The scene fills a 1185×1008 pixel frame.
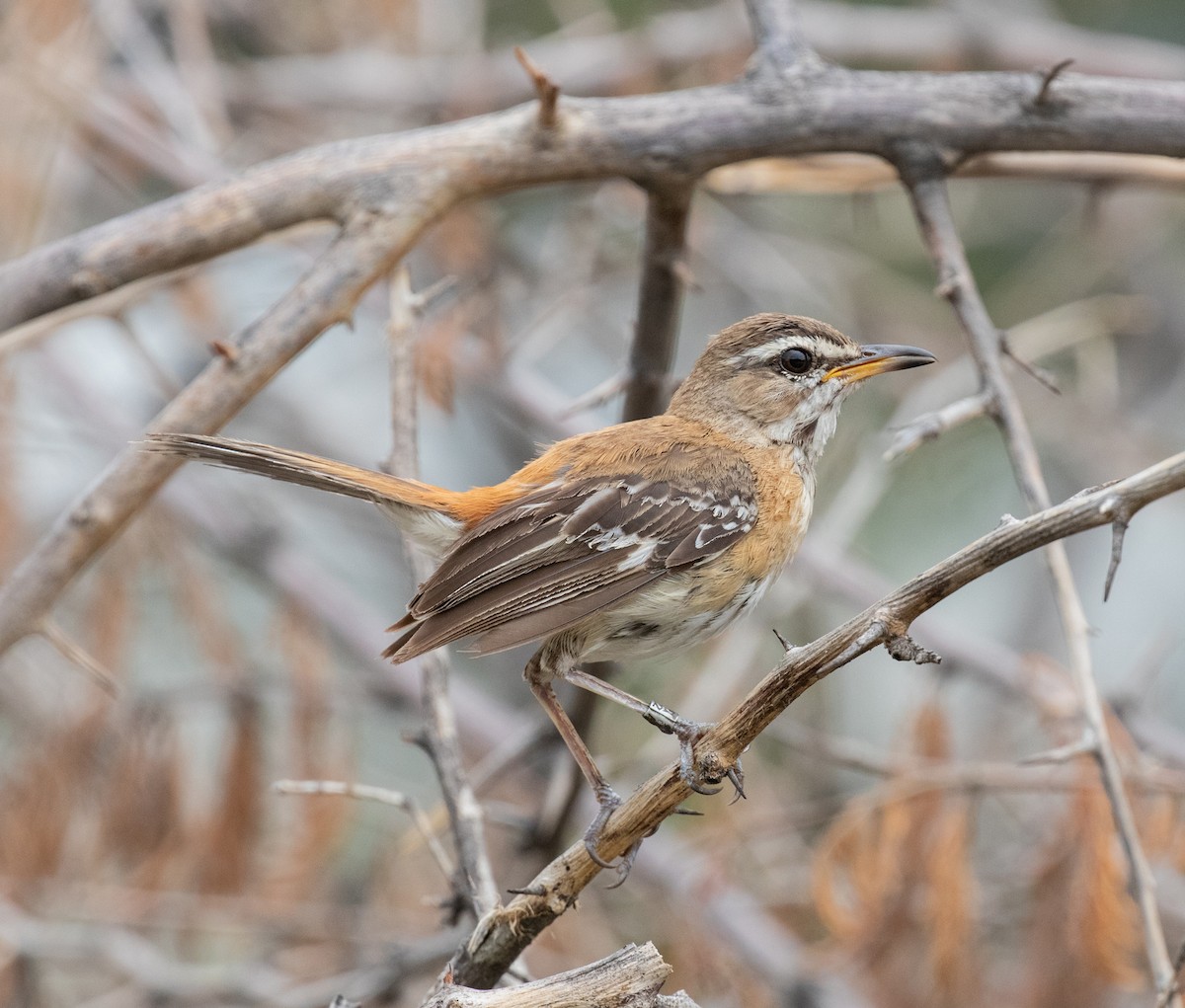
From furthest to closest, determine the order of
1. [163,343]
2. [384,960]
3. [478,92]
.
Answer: [163,343], [478,92], [384,960]

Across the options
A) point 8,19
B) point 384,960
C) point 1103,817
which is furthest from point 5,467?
point 1103,817

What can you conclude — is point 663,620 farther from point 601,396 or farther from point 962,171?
point 962,171

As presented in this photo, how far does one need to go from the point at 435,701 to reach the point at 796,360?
1.81 m

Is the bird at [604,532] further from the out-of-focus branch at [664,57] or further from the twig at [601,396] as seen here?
the out-of-focus branch at [664,57]

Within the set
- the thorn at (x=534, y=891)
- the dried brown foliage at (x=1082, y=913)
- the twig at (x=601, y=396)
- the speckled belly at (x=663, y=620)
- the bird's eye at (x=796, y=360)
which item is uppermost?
the bird's eye at (x=796, y=360)

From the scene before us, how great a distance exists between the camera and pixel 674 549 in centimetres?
388

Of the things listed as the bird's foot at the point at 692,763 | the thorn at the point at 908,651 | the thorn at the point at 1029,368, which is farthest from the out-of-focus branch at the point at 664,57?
the thorn at the point at 908,651

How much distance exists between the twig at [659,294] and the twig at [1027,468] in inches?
26.1

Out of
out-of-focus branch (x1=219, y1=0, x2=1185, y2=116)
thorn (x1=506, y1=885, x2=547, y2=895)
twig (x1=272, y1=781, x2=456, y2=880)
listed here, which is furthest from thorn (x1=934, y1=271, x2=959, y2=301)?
out-of-focus branch (x1=219, y1=0, x2=1185, y2=116)

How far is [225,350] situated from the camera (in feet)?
11.1

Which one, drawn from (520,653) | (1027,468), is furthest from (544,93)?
(520,653)

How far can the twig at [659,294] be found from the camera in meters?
3.98

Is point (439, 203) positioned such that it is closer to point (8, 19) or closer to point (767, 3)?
point (767, 3)

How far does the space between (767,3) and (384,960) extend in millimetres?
3263
